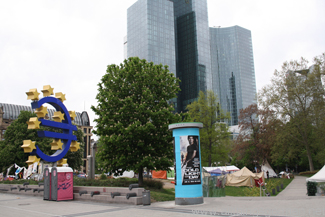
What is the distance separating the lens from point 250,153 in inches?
2071

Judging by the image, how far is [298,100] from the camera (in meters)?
45.6

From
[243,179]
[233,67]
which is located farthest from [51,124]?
[233,67]

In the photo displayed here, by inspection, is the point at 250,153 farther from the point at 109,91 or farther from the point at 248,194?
the point at 109,91

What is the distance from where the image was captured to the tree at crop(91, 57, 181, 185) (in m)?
21.0

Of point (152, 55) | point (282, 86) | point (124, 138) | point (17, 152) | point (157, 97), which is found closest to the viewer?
point (124, 138)

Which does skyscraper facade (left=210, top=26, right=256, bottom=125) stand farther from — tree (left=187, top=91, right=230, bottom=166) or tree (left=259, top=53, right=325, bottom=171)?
tree (left=187, top=91, right=230, bottom=166)

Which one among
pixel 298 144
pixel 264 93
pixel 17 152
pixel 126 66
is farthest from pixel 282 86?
pixel 17 152

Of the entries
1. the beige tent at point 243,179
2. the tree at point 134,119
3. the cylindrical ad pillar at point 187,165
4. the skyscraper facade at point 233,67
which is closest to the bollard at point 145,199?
the cylindrical ad pillar at point 187,165

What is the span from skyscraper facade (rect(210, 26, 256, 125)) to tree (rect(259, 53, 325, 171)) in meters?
109

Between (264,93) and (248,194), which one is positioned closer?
(248,194)

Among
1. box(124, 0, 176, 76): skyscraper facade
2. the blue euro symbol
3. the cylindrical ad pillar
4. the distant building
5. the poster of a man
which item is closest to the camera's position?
the cylindrical ad pillar

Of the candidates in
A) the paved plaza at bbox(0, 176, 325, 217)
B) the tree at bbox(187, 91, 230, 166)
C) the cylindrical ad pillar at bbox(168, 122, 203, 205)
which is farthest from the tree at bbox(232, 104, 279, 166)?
the cylindrical ad pillar at bbox(168, 122, 203, 205)

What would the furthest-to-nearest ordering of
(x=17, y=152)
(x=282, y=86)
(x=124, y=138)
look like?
(x=17, y=152)
(x=282, y=86)
(x=124, y=138)

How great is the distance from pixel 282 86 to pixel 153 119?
32.1m
